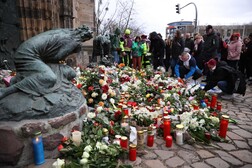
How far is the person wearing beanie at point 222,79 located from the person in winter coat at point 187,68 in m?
0.51

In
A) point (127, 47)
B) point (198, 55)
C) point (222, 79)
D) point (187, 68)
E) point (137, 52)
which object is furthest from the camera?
point (127, 47)

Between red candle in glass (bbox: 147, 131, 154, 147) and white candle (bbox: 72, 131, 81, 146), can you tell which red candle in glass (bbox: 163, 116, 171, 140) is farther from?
white candle (bbox: 72, 131, 81, 146)

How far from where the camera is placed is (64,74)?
271 cm

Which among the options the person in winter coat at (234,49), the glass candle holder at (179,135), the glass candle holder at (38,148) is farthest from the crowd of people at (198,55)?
the glass candle holder at (38,148)

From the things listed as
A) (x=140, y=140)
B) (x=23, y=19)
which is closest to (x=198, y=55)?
(x=140, y=140)

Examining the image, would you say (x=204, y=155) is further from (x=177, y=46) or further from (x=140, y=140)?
(x=177, y=46)

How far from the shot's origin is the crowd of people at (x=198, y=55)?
5352 millimetres

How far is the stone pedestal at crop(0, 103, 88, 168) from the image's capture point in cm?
200

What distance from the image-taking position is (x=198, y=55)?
7.83 meters

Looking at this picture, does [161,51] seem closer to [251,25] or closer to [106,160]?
[106,160]

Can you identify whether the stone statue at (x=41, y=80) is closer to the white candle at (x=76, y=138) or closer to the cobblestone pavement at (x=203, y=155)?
the white candle at (x=76, y=138)

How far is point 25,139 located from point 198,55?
286 inches

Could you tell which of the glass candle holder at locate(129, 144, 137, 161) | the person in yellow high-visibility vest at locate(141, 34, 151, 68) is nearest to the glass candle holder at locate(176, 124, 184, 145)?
the glass candle holder at locate(129, 144, 137, 161)

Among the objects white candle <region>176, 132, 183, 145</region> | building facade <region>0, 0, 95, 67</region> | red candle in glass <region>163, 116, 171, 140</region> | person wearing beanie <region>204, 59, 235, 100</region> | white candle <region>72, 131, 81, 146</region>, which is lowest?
white candle <region>176, 132, 183, 145</region>
